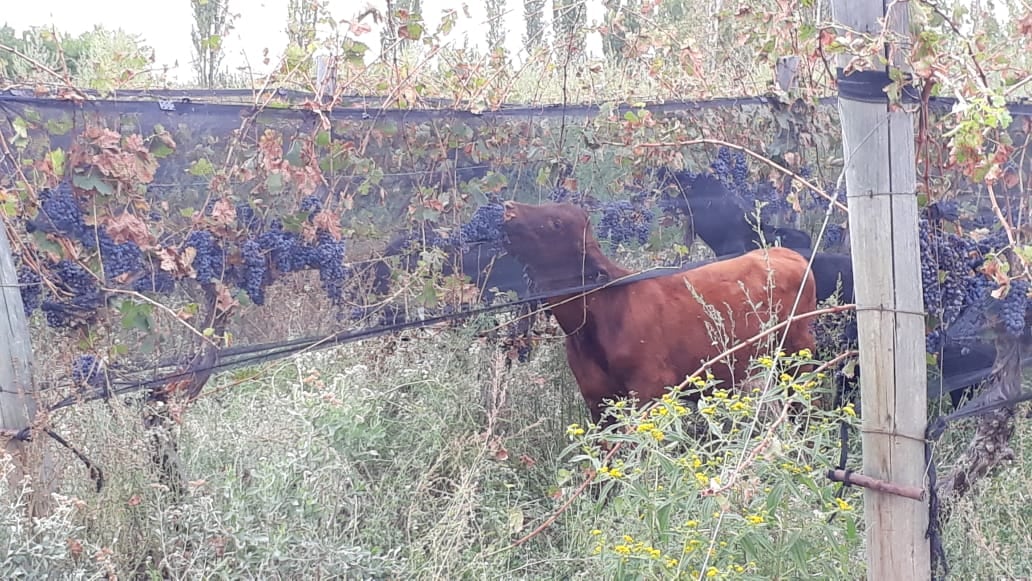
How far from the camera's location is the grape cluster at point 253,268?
349cm

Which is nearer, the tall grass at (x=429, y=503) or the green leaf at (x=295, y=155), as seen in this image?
the tall grass at (x=429, y=503)

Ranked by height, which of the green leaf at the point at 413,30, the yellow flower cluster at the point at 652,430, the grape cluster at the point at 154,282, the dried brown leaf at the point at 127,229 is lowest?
the yellow flower cluster at the point at 652,430

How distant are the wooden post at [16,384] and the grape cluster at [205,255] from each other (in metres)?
0.54

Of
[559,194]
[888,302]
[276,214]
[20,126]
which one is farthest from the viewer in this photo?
[559,194]

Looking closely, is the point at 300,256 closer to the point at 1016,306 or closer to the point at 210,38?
the point at 210,38

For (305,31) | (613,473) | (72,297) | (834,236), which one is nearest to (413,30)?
(305,31)

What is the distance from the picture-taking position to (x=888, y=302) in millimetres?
2646

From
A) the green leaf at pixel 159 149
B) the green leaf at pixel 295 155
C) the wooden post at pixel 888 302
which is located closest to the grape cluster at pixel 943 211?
the wooden post at pixel 888 302

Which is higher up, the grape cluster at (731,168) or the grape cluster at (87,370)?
the grape cluster at (731,168)

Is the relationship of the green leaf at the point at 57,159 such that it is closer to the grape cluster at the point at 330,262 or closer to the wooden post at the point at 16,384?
the wooden post at the point at 16,384

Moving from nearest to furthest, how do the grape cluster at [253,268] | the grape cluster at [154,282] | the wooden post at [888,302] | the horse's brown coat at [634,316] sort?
the wooden post at [888,302], the grape cluster at [154,282], the grape cluster at [253,268], the horse's brown coat at [634,316]

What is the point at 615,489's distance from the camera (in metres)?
4.28

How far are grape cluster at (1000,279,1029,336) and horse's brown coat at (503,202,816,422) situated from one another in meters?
1.14

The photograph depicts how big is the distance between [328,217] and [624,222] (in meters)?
1.38
